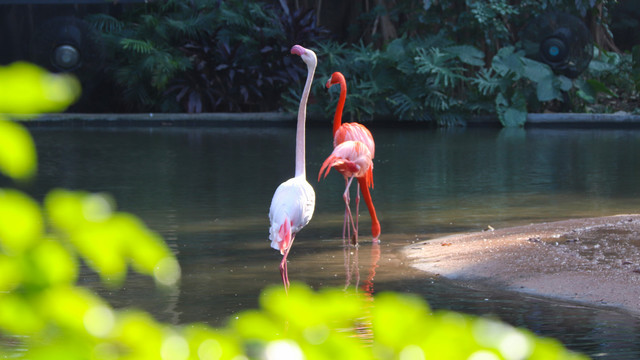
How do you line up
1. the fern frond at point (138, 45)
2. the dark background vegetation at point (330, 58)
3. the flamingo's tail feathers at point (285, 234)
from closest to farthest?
the flamingo's tail feathers at point (285, 234) → the dark background vegetation at point (330, 58) → the fern frond at point (138, 45)

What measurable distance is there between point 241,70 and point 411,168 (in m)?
7.60

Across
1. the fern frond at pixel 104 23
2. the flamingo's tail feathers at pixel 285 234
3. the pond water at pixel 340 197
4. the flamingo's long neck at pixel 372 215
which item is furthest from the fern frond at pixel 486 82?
the flamingo's tail feathers at pixel 285 234

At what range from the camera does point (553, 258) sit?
4793 mm

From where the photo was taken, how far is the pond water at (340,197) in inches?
167

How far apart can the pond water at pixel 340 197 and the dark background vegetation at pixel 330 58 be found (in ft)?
3.47

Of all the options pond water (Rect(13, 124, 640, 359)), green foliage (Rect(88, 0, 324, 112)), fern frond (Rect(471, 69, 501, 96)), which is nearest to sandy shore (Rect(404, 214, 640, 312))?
pond water (Rect(13, 124, 640, 359))

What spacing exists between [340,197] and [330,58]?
28.9 feet

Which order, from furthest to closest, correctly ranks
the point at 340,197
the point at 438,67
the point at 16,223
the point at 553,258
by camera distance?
1. the point at 438,67
2. the point at 340,197
3. the point at 553,258
4. the point at 16,223

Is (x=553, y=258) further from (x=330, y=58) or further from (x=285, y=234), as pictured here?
(x=330, y=58)

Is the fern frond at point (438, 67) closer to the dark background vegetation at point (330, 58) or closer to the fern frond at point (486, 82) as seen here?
the dark background vegetation at point (330, 58)

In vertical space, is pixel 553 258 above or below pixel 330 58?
below

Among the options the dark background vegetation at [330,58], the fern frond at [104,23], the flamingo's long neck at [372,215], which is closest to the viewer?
the flamingo's long neck at [372,215]

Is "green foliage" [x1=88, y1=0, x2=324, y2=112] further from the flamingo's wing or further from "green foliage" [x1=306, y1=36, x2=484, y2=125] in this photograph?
the flamingo's wing

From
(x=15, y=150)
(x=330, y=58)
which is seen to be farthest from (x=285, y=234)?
(x=330, y=58)
